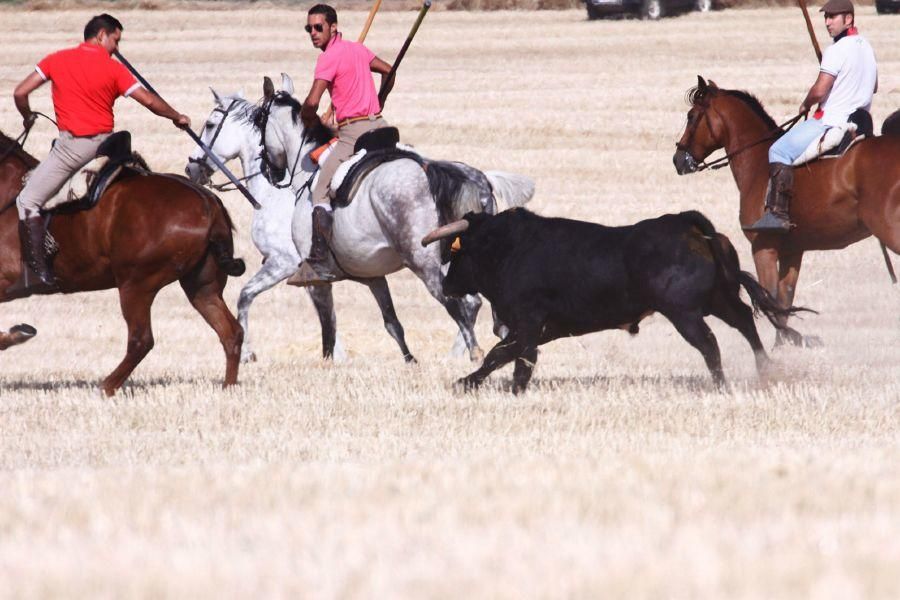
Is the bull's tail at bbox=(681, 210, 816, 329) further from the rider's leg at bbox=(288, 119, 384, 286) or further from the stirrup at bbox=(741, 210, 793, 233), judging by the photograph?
the rider's leg at bbox=(288, 119, 384, 286)

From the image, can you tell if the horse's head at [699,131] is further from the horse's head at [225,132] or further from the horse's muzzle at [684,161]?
the horse's head at [225,132]

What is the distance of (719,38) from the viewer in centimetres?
3941

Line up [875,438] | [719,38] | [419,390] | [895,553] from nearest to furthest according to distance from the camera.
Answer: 1. [895,553]
2. [875,438]
3. [419,390]
4. [719,38]

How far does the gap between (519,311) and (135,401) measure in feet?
7.89

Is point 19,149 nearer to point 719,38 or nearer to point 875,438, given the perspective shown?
point 875,438

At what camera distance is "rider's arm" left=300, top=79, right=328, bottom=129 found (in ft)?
38.5

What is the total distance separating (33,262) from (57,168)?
0.64 meters

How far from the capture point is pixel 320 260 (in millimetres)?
12547

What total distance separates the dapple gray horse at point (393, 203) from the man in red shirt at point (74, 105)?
6.96 ft

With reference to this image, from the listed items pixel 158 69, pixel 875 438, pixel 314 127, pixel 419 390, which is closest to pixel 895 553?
pixel 875 438

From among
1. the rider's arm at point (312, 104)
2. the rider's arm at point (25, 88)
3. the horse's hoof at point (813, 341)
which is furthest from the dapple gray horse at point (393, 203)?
the rider's arm at point (25, 88)

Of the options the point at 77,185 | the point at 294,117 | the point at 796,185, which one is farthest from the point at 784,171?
the point at 77,185

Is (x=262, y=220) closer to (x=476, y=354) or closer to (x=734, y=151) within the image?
(x=476, y=354)

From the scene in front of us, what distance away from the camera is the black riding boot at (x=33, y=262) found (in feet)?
33.3
